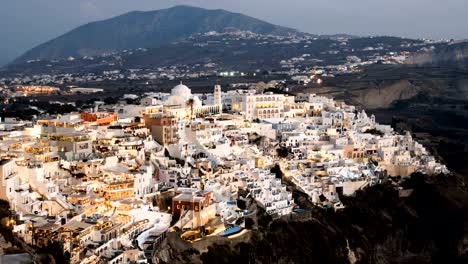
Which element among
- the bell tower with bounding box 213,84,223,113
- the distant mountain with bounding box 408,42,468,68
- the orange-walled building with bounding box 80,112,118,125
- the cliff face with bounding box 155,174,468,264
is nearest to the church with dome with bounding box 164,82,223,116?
the bell tower with bounding box 213,84,223,113

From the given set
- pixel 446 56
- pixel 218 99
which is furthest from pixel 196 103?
pixel 446 56

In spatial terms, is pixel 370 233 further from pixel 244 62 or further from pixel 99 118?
pixel 244 62

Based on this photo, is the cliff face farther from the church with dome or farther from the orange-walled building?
the church with dome

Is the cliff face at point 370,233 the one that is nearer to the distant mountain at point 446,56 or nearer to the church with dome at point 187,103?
the church with dome at point 187,103

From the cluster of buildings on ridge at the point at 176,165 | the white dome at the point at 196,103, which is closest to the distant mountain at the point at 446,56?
the cluster of buildings on ridge at the point at 176,165

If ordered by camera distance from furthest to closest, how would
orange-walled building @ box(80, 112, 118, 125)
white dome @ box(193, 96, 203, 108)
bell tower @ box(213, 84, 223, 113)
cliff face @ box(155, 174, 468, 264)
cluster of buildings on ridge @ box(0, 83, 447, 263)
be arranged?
bell tower @ box(213, 84, 223, 113)
white dome @ box(193, 96, 203, 108)
orange-walled building @ box(80, 112, 118, 125)
cliff face @ box(155, 174, 468, 264)
cluster of buildings on ridge @ box(0, 83, 447, 263)

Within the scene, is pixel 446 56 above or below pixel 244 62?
above

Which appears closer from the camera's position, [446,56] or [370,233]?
[370,233]
